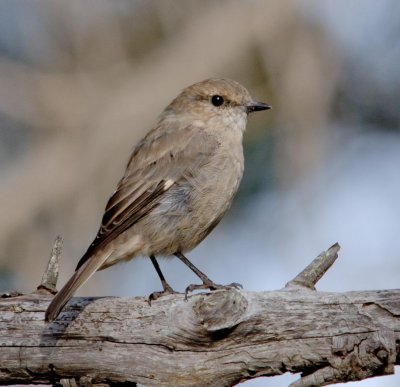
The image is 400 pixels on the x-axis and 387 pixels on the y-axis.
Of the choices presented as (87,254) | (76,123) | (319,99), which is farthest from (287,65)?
(87,254)

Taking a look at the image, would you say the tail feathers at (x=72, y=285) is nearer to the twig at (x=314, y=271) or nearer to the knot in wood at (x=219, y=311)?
the knot in wood at (x=219, y=311)

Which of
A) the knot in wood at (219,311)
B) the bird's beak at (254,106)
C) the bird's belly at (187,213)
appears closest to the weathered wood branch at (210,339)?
the knot in wood at (219,311)

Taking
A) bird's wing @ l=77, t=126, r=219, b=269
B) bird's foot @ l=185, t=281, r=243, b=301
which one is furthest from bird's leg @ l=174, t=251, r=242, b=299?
bird's wing @ l=77, t=126, r=219, b=269

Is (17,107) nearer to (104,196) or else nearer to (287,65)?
(104,196)

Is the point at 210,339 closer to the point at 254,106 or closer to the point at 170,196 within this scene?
the point at 170,196

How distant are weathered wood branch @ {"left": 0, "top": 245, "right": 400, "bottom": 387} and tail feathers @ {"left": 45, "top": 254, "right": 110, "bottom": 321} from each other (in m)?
0.14

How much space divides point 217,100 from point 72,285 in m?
2.16

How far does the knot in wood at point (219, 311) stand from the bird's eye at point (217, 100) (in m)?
2.33

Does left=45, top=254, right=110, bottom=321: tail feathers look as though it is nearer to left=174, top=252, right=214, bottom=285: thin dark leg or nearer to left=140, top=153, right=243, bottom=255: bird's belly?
left=140, top=153, right=243, bottom=255: bird's belly

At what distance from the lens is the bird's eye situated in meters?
7.07

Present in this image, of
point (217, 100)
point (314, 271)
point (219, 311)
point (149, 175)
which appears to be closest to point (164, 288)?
point (149, 175)

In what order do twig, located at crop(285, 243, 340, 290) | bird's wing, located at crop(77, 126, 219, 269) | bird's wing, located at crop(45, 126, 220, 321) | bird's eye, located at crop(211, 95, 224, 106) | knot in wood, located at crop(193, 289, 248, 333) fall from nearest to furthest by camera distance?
knot in wood, located at crop(193, 289, 248, 333)
twig, located at crop(285, 243, 340, 290)
bird's wing, located at crop(45, 126, 220, 321)
bird's wing, located at crop(77, 126, 219, 269)
bird's eye, located at crop(211, 95, 224, 106)

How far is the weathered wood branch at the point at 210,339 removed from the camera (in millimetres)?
5043

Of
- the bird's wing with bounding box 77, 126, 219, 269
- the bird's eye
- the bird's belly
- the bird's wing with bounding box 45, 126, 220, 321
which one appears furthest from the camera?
the bird's eye
